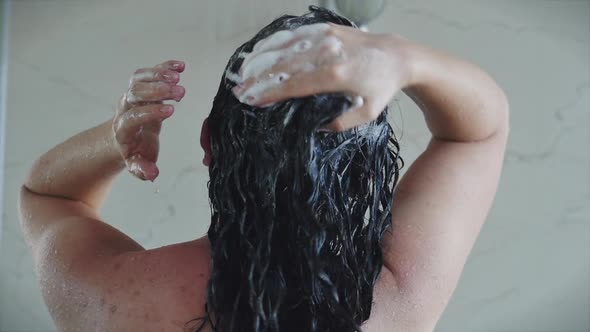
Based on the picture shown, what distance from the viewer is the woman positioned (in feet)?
1.81

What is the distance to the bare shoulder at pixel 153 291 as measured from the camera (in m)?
0.57

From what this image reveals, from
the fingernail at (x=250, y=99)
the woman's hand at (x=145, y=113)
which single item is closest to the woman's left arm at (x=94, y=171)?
the woman's hand at (x=145, y=113)

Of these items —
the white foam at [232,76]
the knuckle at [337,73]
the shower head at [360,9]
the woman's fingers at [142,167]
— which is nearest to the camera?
the knuckle at [337,73]

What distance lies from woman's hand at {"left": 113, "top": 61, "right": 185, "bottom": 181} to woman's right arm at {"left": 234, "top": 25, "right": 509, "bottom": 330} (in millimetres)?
165

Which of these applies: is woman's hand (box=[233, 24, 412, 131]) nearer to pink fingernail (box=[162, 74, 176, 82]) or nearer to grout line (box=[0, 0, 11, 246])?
pink fingernail (box=[162, 74, 176, 82])

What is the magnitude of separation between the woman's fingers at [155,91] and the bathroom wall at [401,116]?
587mm

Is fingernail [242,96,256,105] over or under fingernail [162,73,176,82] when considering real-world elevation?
over

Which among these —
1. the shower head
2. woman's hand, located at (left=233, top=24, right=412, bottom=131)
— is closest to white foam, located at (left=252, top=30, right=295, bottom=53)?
woman's hand, located at (left=233, top=24, right=412, bottom=131)

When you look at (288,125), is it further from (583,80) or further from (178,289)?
(583,80)

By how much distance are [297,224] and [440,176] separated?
7.4 inches

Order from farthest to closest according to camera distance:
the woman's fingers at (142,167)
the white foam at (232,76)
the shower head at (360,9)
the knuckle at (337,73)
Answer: the shower head at (360,9) → the woman's fingers at (142,167) → the white foam at (232,76) → the knuckle at (337,73)

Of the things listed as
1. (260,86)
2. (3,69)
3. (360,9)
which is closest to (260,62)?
(260,86)

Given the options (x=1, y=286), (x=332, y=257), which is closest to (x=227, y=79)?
(x=332, y=257)

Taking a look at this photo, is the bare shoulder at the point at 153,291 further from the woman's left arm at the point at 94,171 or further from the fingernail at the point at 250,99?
the fingernail at the point at 250,99
